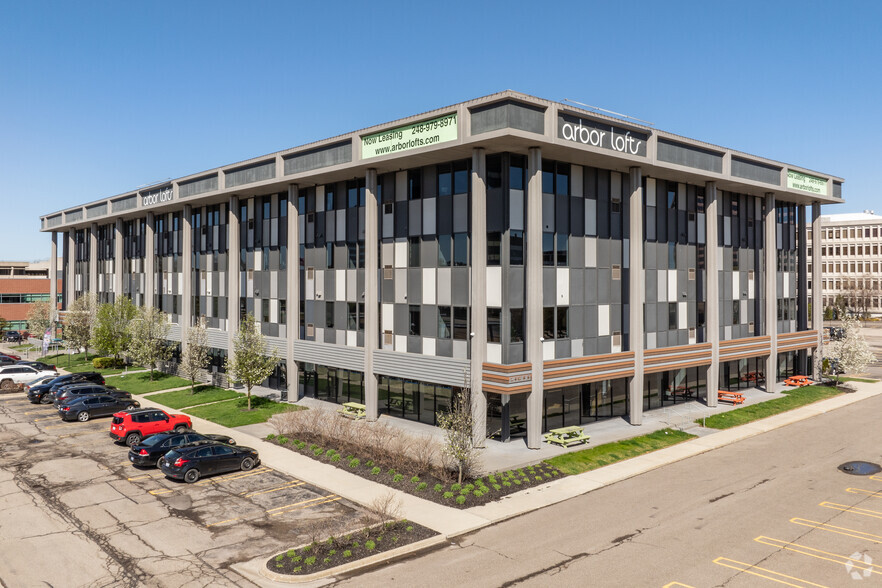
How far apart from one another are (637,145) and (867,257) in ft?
365

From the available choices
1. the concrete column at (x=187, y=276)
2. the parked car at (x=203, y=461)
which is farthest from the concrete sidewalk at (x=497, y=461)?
the concrete column at (x=187, y=276)

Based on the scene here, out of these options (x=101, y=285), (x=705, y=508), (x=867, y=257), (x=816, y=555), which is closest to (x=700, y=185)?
(x=705, y=508)

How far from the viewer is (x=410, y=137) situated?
109 ft

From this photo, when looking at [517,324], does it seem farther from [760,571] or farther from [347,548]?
[760,571]

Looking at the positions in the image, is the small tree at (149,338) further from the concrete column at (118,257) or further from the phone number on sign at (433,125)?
the phone number on sign at (433,125)

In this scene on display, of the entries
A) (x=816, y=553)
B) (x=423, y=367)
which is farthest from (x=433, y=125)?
(x=816, y=553)

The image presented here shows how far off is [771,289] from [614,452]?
25.4 meters

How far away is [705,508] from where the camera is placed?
22.5 metres

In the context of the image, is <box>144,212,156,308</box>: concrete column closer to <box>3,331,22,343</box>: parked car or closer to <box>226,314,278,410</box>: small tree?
<box>226,314,278,410</box>: small tree

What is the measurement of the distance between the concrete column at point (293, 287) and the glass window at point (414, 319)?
37.9ft

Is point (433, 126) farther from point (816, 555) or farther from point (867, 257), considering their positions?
point (867, 257)

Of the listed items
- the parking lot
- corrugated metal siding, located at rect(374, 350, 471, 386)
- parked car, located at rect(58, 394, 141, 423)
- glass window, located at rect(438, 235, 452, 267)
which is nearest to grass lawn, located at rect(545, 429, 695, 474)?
corrugated metal siding, located at rect(374, 350, 471, 386)

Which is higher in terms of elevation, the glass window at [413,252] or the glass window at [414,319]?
the glass window at [413,252]

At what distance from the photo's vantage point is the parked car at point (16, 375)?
48.2 meters
